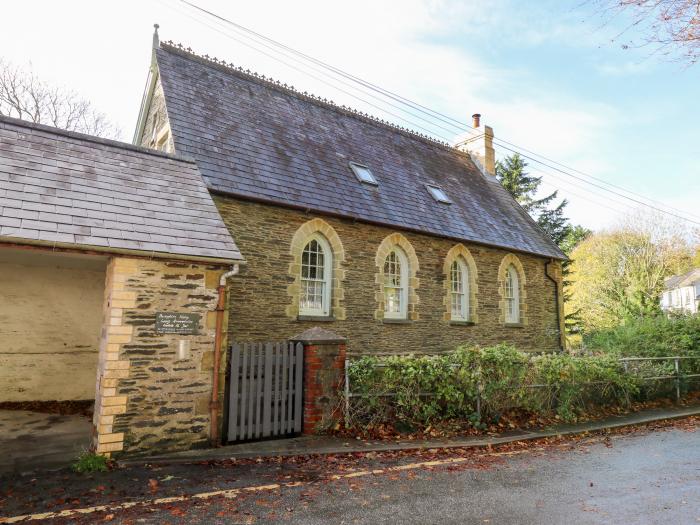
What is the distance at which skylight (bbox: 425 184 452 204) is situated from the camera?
16.4m

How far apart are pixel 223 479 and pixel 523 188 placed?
32.5 metres

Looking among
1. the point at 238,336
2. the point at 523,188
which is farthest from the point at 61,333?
the point at 523,188

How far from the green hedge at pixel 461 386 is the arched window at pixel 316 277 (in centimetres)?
349

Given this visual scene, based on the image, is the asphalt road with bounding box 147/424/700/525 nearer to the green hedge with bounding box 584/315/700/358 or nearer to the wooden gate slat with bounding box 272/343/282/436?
the wooden gate slat with bounding box 272/343/282/436

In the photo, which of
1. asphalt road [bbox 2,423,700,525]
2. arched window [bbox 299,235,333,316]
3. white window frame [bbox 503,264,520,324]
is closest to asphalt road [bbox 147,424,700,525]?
asphalt road [bbox 2,423,700,525]

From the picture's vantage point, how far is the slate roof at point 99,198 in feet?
21.4

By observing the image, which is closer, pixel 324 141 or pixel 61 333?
pixel 61 333

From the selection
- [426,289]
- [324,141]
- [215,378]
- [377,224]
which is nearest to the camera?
[215,378]

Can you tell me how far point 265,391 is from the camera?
7699 millimetres

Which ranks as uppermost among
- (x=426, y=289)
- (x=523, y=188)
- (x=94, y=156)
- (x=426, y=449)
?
(x=523, y=188)

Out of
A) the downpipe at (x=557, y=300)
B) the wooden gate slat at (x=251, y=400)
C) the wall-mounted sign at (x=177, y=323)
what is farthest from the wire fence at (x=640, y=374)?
the downpipe at (x=557, y=300)

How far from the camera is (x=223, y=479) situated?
582cm

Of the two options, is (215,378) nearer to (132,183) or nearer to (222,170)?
(132,183)

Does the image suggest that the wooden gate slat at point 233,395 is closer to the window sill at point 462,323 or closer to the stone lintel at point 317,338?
the stone lintel at point 317,338
